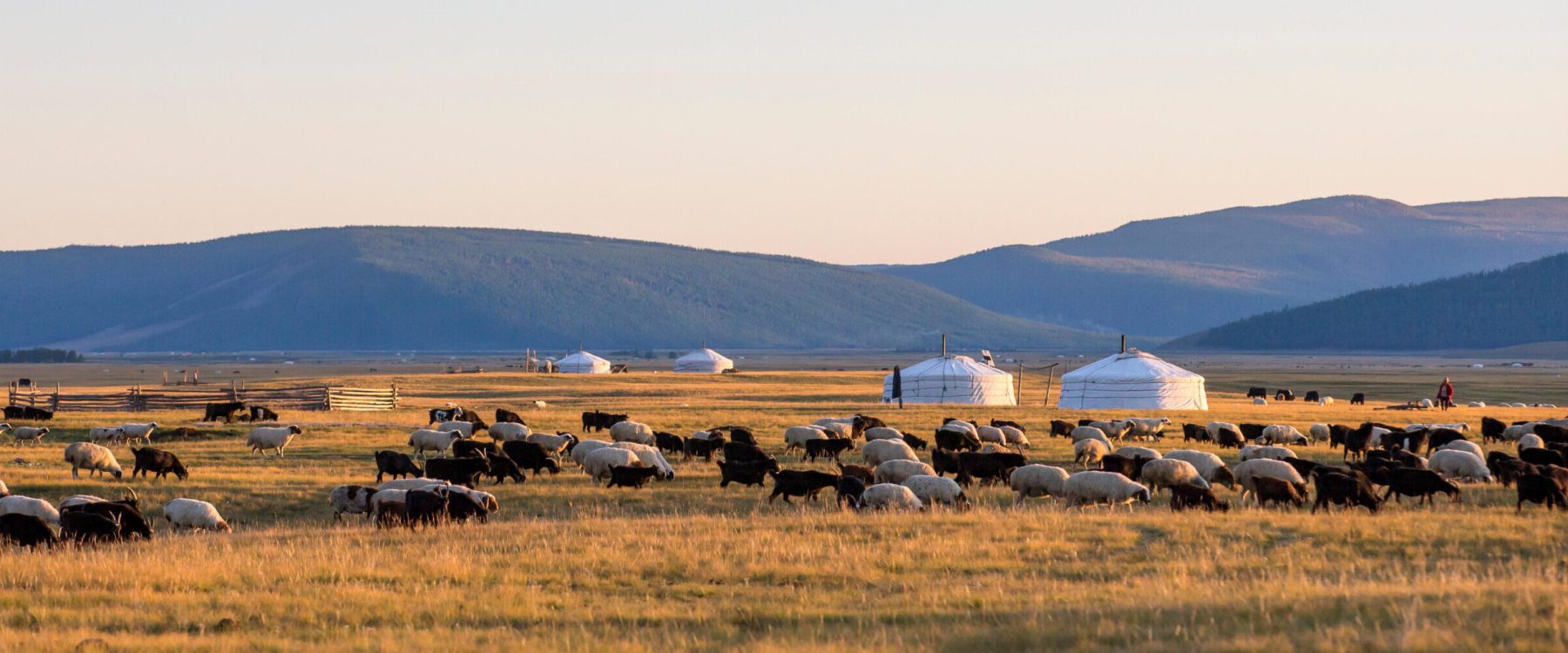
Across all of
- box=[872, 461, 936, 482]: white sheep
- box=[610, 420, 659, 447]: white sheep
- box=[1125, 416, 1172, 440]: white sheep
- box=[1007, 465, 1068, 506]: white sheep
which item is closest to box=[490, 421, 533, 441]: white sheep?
box=[610, 420, 659, 447]: white sheep

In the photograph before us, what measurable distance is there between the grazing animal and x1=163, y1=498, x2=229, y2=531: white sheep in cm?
585

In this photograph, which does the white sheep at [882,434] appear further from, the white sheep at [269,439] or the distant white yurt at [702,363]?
the distant white yurt at [702,363]

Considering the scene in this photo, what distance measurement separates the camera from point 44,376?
11681 cm

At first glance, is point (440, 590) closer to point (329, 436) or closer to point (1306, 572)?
point (1306, 572)

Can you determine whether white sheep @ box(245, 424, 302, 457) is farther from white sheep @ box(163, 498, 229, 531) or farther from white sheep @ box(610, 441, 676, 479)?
white sheep @ box(163, 498, 229, 531)

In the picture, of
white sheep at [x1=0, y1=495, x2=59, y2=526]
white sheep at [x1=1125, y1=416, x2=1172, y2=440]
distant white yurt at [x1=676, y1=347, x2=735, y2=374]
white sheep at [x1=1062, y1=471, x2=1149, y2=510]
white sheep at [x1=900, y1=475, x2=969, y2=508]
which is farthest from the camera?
distant white yurt at [x1=676, y1=347, x2=735, y2=374]

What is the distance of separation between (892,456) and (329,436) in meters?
14.4

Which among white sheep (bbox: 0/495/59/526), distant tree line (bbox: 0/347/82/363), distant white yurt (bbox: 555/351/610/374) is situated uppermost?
distant tree line (bbox: 0/347/82/363)

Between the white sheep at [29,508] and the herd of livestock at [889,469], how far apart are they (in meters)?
0.02

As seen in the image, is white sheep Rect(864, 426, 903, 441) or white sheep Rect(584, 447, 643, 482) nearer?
white sheep Rect(584, 447, 643, 482)

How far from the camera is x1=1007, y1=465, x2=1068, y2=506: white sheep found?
22125mm

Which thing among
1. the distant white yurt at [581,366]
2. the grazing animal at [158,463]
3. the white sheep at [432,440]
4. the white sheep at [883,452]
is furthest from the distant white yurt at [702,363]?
the grazing animal at [158,463]

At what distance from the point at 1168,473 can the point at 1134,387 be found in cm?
3309

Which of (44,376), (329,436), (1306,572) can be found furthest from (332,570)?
(44,376)
